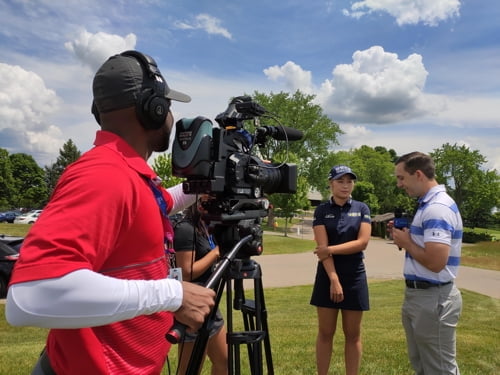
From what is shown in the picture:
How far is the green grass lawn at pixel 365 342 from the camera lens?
445cm

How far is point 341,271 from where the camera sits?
4.00 meters

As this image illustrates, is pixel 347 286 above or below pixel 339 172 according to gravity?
below

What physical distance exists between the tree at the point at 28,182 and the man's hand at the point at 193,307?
68791mm

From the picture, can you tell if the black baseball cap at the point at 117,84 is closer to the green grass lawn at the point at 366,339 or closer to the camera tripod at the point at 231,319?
the camera tripod at the point at 231,319

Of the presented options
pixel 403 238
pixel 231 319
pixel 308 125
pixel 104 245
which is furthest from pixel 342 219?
pixel 308 125

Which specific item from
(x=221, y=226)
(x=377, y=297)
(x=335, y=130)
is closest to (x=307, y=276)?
(x=377, y=297)

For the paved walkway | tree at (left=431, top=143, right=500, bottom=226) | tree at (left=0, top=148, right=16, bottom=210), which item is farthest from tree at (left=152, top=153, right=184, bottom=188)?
tree at (left=0, top=148, right=16, bottom=210)

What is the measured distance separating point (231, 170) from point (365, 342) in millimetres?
4510

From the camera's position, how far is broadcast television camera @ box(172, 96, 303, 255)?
1.92 metres

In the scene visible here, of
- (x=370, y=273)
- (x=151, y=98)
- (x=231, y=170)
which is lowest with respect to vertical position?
(x=370, y=273)

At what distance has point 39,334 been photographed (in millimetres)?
6762

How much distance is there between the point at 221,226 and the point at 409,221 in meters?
2.20

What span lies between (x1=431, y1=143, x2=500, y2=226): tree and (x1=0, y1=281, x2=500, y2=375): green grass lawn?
4299 centimetres

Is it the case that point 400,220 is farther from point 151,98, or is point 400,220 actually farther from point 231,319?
point 151,98
